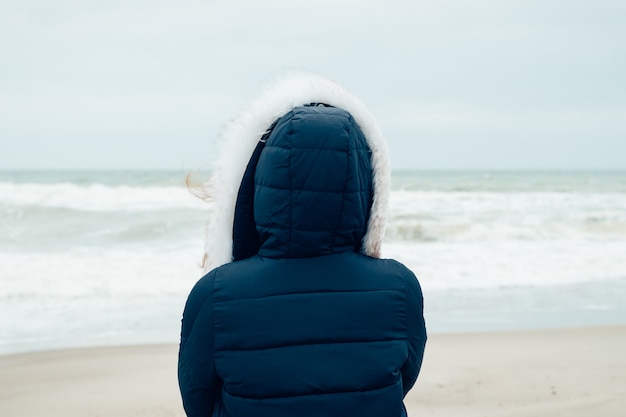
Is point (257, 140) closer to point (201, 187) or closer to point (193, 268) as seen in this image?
point (201, 187)

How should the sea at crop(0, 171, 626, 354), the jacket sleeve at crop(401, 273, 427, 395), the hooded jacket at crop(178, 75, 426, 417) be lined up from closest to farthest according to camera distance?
the hooded jacket at crop(178, 75, 426, 417), the jacket sleeve at crop(401, 273, 427, 395), the sea at crop(0, 171, 626, 354)

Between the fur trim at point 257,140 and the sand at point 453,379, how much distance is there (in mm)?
3060

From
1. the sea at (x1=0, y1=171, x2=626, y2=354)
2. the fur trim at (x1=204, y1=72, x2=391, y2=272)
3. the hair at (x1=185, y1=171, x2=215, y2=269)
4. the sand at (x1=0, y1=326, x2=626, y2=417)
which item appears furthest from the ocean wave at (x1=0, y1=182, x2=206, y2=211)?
the fur trim at (x1=204, y1=72, x2=391, y2=272)

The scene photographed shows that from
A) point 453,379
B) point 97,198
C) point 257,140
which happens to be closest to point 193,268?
point 453,379

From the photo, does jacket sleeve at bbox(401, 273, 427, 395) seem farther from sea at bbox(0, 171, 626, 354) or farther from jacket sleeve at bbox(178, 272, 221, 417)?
sea at bbox(0, 171, 626, 354)

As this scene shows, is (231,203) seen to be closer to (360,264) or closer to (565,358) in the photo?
(360,264)

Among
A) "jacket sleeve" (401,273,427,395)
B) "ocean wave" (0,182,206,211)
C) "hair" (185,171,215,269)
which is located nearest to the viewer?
"jacket sleeve" (401,273,427,395)

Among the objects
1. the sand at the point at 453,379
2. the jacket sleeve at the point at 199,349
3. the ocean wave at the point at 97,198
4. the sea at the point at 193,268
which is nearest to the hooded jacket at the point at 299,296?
the jacket sleeve at the point at 199,349

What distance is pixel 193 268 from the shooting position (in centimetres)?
991

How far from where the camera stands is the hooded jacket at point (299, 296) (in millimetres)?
1428

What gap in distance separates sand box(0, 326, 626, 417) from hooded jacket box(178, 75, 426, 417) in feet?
9.94

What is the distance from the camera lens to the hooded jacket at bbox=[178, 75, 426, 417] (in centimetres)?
143

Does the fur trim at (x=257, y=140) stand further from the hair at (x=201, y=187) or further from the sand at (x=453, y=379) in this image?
the sand at (x=453, y=379)

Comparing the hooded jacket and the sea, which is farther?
the sea
